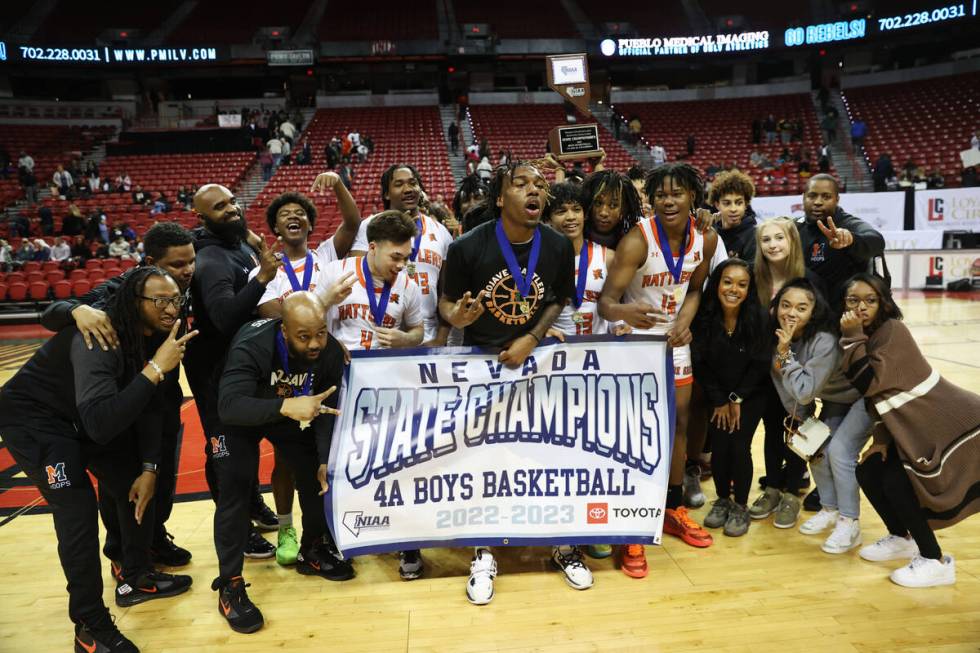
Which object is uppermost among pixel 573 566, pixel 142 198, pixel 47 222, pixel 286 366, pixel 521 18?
pixel 521 18

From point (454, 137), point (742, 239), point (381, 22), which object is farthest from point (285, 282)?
point (381, 22)

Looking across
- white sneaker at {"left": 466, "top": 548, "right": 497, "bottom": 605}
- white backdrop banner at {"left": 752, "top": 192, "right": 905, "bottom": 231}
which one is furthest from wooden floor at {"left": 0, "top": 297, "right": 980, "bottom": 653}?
white backdrop banner at {"left": 752, "top": 192, "right": 905, "bottom": 231}

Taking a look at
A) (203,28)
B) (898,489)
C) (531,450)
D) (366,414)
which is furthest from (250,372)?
(203,28)

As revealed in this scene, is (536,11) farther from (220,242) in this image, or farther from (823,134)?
(220,242)

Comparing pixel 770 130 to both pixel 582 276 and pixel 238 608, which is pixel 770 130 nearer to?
pixel 582 276

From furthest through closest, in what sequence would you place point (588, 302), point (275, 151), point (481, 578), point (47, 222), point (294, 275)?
point (275, 151), point (47, 222), point (588, 302), point (294, 275), point (481, 578)

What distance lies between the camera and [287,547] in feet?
11.3

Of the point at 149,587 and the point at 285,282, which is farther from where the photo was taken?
the point at 285,282

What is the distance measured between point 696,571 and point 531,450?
1060 millimetres

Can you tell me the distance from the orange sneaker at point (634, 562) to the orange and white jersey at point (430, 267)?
5.25 ft

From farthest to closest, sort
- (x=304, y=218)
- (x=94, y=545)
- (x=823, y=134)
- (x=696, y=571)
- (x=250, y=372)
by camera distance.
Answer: (x=823, y=134) → (x=304, y=218) → (x=696, y=571) → (x=250, y=372) → (x=94, y=545)

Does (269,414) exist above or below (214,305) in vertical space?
below

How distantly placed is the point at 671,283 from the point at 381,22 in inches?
1205

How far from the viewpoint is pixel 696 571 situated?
3258mm
